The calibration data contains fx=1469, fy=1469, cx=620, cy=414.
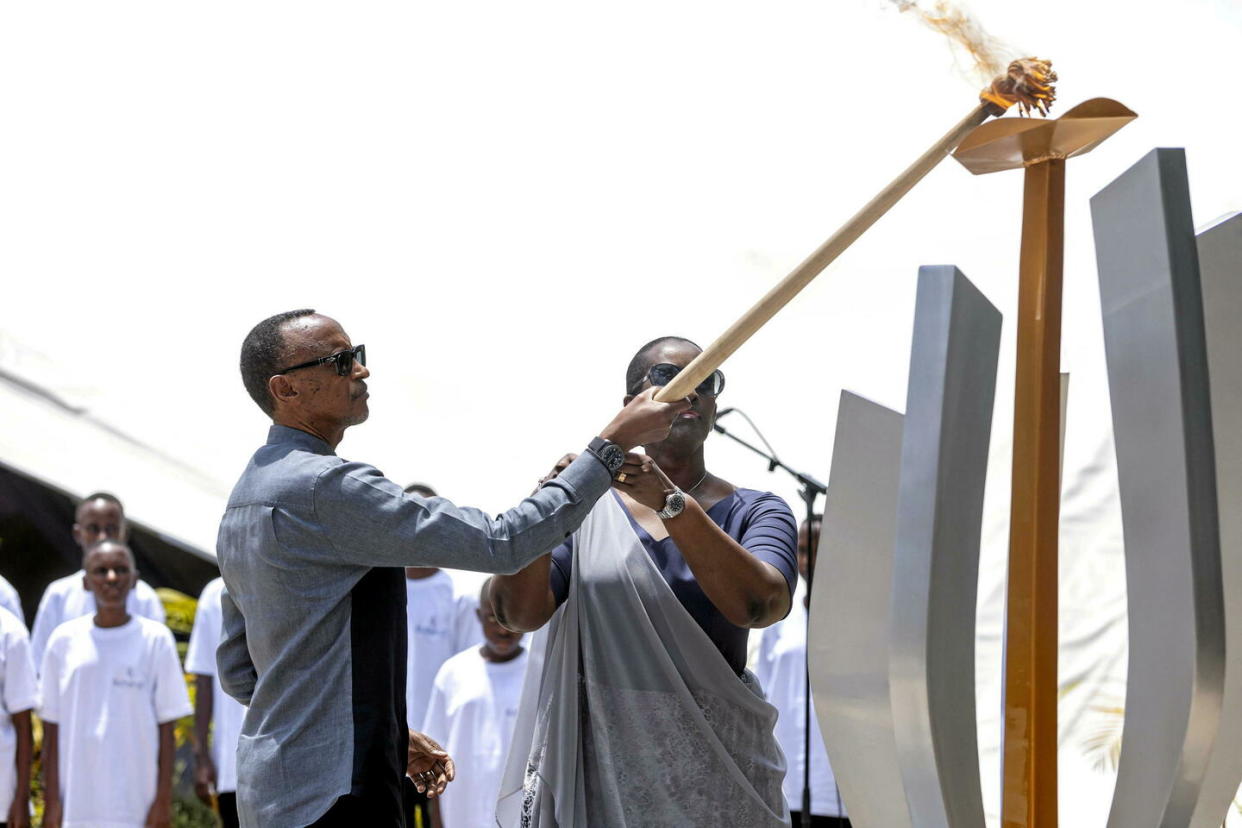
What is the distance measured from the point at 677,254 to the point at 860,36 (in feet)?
5.09

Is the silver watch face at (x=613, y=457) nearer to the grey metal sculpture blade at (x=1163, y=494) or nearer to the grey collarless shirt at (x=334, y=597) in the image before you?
the grey collarless shirt at (x=334, y=597)

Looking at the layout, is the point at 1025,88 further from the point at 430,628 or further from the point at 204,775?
the point at 204,775

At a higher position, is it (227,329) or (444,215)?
(444,215)

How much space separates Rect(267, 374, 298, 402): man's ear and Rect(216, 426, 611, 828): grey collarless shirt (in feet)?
0.51

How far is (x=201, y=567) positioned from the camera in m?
8.09

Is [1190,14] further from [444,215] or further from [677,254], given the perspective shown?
[444,215]

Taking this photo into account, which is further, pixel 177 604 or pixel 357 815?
pixel 177 604

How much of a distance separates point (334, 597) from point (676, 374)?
830 millimetres

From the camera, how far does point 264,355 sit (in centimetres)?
304

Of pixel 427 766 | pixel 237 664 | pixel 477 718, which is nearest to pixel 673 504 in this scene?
pixel 427 766

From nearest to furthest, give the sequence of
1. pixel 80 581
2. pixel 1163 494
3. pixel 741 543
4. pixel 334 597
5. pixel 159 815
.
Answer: pixel 1163 494 → pixel 334 597 → pixel 741 543 → pixel 159 815 → pixel 80 581

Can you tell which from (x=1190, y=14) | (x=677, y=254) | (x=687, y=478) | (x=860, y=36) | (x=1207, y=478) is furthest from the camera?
(x=677, y=254)

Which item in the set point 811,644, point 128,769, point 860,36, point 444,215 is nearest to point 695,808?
point 811,644

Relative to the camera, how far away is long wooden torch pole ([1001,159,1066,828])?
2529mm
